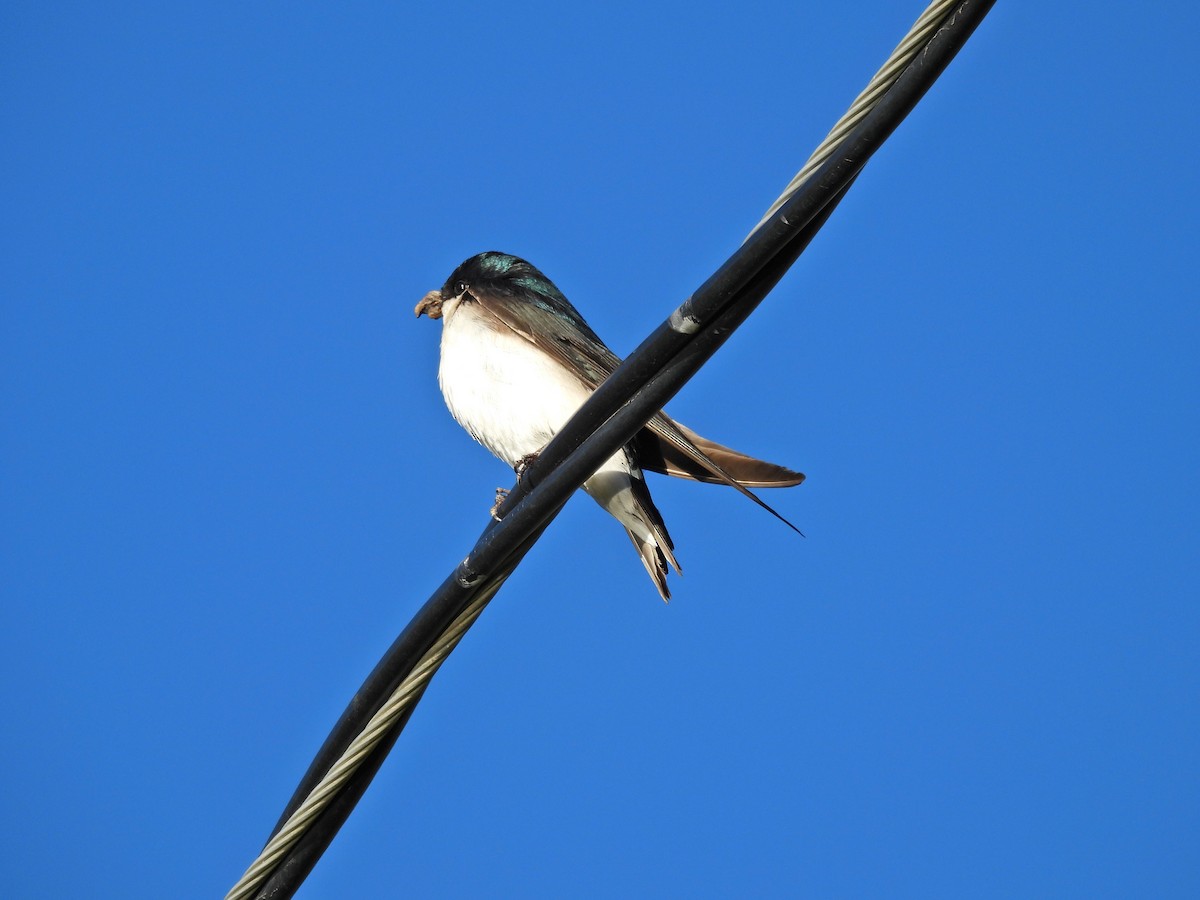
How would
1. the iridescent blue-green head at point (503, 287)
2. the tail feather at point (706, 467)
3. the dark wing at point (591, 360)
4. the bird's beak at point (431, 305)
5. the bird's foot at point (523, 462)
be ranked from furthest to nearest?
1. the bird's beak at point (431, 305)
2. the iridescent blue-green head at point (503, 287)
3. the bird's foot at point (523, 462)
4. the dark wing at point (591, 360)
5. the tail feather at point (706, 467)

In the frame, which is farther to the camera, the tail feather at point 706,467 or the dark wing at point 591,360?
the dark wing at point 591,360

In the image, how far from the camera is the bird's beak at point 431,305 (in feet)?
22.2

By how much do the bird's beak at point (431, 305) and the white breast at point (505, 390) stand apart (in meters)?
0.52

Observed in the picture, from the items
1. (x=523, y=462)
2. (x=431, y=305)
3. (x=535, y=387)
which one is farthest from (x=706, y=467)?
(x=431, y=305)

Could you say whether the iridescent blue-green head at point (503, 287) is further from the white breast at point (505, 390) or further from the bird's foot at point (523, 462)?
the bird's foot at point (523, 462)

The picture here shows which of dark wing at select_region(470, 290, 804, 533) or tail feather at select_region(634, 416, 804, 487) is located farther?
dark wing at select_region(470, 290, 804, 533)

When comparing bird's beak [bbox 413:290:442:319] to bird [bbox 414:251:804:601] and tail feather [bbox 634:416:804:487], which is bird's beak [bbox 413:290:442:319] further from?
tail feather [bbox 634:416:804:487]

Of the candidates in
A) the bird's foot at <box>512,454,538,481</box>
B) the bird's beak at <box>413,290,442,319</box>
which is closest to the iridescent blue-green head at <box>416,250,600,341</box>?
the bird's beak at <box>413,290,442,319</box>

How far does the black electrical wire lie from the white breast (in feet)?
8.85

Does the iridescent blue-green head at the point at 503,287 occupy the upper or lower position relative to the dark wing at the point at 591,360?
upper

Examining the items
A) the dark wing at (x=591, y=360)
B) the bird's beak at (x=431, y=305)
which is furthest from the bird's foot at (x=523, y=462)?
the bird's beak at (x=431, y=305)

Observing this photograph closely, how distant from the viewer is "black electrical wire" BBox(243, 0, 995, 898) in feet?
8.54

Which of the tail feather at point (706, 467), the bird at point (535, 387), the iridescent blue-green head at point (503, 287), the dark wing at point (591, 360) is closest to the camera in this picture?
the tail feather at point (706, 467)

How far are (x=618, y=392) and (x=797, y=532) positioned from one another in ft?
2.07
